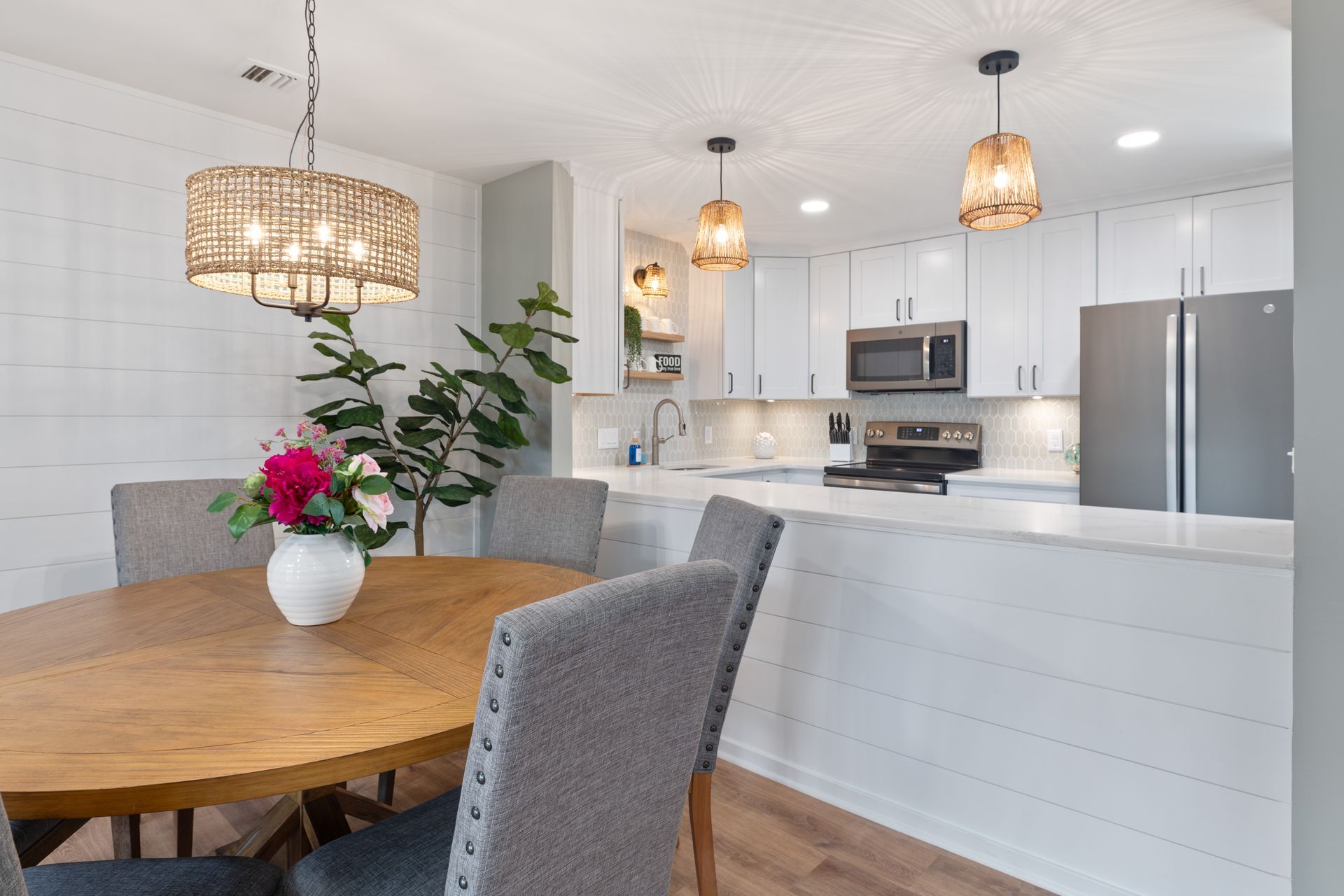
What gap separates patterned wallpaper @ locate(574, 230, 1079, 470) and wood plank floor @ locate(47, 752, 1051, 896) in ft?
7.32

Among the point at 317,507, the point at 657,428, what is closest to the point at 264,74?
the point at 317,507

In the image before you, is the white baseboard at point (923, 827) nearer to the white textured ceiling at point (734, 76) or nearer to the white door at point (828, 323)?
the white textured ceiling at point (734, 76)

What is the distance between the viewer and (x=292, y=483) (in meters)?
1.41

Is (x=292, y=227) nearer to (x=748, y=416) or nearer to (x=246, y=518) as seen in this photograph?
(x=246, y=518)

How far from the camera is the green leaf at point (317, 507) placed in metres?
1.41

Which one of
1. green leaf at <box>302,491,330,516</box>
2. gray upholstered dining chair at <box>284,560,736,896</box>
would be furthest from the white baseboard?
green leaf at <box>302,491,330,516</box>

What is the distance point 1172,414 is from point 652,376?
2.54 meters

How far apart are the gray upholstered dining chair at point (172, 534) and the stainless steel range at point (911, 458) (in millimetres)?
3002

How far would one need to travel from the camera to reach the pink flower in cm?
141

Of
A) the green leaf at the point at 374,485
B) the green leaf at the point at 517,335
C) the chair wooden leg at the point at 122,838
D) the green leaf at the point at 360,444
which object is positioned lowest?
the chair wooden leg at the point at 122,838

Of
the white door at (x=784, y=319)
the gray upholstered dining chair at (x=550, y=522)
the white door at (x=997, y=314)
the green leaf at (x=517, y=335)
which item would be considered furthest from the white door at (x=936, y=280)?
the gray upholstered dining chair at (x=550, y=522)

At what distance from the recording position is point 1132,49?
2.16 meters

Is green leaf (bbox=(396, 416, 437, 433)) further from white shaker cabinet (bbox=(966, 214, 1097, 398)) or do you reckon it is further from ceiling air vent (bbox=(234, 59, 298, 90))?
white shaker cabinet (bbox=(966, 214, 1097, 398))

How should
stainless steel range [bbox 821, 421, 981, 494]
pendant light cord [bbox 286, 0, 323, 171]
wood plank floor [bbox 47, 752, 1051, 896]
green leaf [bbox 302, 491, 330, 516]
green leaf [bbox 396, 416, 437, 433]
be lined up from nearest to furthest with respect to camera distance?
green leaf [bbox 302, 491, 330, 516]
wood plank floor [bbox 47, 752, 1051, 896]
pendant light cord [bbox 286, 0, 323, 171]
green leaf [bbox 396, 416, 437, 433]
stainless steel range [bbox 821, 421, 981, 494]
